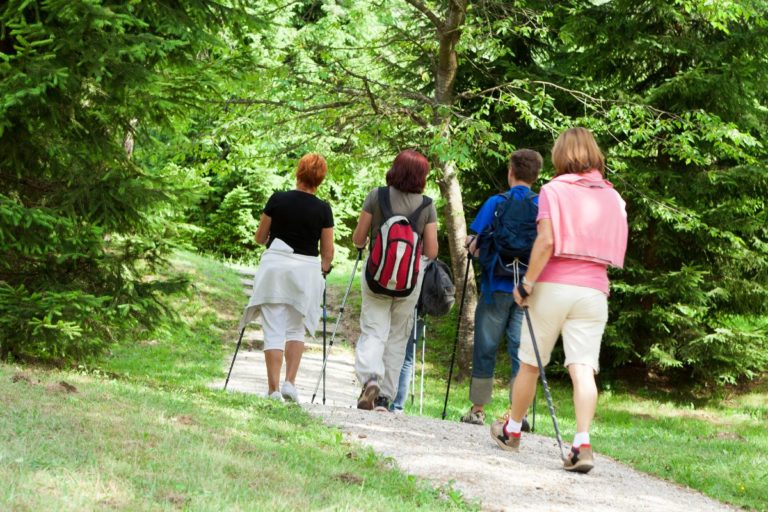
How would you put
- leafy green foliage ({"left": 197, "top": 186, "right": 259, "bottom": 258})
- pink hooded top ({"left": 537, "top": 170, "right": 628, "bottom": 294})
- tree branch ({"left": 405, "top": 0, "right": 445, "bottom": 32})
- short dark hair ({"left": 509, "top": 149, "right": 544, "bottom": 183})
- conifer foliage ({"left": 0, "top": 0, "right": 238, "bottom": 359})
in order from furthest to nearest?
leafy green foliage ({"left": 197, "top": 186, "right": 259, "bottom": 258}) < tree branch ({"left": 405, "top": 0, "right": 445, "bottom": 32}) < short dark hair ({"left": 509, "top": 149, "right": 544, "bottom": 183}) < conifer foliage ({"left": 0, "top": 0, "right": 238, "bottom": 359}) < pink hooded top ({"left": 537, "top": 170, "right": 628, "bottom": 294})

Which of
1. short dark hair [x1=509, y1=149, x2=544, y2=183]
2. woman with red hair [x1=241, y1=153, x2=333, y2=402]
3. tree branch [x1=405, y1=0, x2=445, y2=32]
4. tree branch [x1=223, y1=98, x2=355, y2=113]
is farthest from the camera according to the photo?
tree branch [x1=223, y1=98, x2=355, y2=113]

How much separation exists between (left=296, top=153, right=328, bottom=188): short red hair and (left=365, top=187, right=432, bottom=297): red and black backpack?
637 millimetres

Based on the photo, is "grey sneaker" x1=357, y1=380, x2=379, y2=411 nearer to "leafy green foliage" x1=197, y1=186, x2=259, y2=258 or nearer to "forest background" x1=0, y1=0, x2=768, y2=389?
"forest background" x1=0, y1=0, x2=768, y2=389

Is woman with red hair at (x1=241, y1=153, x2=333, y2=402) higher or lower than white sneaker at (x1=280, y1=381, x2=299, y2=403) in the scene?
higher

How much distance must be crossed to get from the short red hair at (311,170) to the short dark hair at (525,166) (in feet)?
5.03

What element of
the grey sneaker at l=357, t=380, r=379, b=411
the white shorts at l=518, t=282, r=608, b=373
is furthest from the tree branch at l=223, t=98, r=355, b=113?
the white shorts at l=518, t=282, r=608, b=373

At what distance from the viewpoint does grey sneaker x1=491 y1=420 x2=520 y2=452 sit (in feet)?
18.6

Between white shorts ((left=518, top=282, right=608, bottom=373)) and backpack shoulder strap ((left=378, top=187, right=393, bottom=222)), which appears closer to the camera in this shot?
white shorts ((left=518, top=282, right=608, bottom=373))

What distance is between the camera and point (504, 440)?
5.70 meters

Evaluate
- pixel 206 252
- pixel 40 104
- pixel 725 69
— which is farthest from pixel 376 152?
pixel 206 252

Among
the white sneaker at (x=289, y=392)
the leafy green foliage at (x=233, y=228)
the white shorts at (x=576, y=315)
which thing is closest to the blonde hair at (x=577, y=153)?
the white shorts at (x=576, y=315)

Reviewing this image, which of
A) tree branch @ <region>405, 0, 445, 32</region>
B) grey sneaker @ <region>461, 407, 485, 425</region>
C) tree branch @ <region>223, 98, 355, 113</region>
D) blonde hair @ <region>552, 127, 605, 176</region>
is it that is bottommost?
grey sneaker @ <region>461, 407, 485, 425</region>

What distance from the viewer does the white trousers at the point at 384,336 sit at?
6.97m

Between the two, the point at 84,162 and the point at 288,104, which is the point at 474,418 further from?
the point at 288,104
